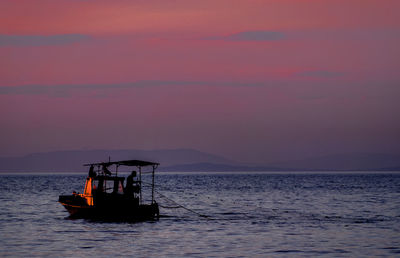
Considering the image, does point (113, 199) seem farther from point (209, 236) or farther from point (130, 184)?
point (209, 236)

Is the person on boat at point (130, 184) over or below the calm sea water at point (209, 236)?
over

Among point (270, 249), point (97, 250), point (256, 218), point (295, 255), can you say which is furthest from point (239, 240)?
point (256, 218)

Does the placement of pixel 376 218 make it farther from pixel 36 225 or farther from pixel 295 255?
pixel 36 225

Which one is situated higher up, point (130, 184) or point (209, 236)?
point (130, 184)

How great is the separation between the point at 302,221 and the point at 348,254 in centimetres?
1775

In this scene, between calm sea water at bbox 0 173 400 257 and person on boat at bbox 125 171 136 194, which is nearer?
calm sea water at bbox 0 173 400 257

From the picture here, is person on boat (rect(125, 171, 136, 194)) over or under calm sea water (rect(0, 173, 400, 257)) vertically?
over

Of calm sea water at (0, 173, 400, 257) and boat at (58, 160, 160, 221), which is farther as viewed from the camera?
boat at (58, 160, 160, 221)

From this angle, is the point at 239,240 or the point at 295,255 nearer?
the point at 295,255

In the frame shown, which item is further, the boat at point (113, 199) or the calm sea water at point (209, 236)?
the boat at point (113, 199)

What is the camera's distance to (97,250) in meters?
34.0

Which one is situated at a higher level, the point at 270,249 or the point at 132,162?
the point at 132,162

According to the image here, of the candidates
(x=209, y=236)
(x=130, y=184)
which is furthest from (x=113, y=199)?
(x=209, y=236)

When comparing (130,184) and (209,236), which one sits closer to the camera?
(209,236)
